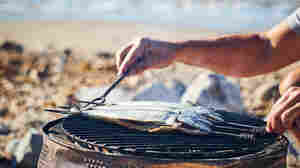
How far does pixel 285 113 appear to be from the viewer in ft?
5.58

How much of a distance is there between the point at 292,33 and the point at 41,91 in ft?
12.1

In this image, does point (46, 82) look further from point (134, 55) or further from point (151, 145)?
point (151, 145)

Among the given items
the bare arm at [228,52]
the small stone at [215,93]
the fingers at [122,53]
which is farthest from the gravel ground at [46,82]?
the bare arm at [228,52]

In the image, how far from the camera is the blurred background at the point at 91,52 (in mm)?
4043

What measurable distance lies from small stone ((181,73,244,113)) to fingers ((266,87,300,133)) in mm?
2064

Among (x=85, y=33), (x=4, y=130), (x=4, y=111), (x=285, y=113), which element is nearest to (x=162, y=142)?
(x=285, y=113)

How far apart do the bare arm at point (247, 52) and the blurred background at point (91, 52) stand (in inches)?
43.2

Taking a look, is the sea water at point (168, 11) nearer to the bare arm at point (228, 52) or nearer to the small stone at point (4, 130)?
the small stone at point (4, 130)

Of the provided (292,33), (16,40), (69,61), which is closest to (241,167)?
(292,33)

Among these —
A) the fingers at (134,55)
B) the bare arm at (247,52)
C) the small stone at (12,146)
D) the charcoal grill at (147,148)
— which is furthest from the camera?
the small stone at (12,146)

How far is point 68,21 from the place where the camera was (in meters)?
11.0

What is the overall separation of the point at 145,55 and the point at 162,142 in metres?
0.65

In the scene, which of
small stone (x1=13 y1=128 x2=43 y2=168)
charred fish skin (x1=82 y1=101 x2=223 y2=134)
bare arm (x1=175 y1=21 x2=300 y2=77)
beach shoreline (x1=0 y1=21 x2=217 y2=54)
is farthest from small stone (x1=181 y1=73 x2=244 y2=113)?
beach shoreline (x1=0 y1=21 x2=217 y2=54)

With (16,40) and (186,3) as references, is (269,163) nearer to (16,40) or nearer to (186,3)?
(16,40)
